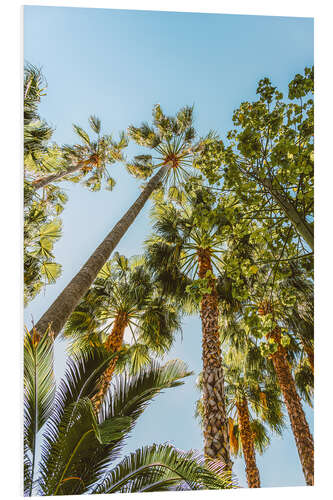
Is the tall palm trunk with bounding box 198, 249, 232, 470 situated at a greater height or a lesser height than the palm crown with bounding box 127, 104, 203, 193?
lesser

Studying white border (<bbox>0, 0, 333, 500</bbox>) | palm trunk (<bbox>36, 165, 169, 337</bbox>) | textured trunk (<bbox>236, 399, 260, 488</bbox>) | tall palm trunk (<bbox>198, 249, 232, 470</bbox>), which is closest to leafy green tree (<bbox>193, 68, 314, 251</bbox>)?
white border (<bbox>0, 0, 333, 500</bbox>)

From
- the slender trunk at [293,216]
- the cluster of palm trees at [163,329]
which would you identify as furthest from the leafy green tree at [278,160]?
the cluster of palm trees at [163,329]

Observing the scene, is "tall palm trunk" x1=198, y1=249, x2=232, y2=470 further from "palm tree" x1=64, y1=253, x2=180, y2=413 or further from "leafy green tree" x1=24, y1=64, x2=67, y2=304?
"leafy green tree" x1=24, y1=64, x2=67, y2=304

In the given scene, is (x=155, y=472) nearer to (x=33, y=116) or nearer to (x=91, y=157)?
(x=33, y=116)

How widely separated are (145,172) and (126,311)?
2.13 metres

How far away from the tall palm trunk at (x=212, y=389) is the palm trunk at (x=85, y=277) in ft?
4.98

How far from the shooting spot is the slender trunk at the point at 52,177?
11.0 feet

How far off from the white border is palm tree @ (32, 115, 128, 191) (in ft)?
2.63

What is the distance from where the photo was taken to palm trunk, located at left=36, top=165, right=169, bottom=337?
239 centimetres

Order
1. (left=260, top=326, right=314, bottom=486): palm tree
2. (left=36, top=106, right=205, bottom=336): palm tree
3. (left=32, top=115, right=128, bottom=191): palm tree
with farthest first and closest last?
(left=32, top=115, right=128, bottom=191): palm tree → (left=260, top=326, right=314, bottom=486): palm tree → (left=36, top=106, right=205, bottom=336): palm tree

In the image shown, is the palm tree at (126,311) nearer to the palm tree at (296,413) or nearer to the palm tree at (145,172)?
the palm tree at (145,172)

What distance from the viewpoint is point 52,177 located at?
3627mm
